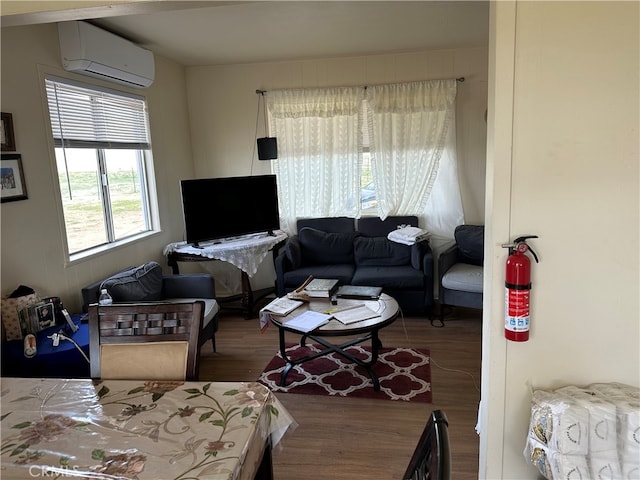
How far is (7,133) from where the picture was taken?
8.75ft

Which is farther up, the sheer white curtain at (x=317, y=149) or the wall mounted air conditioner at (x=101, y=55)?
the wall mounted air conditioner at (x=101, y=55)

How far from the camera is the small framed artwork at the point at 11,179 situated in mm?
2641

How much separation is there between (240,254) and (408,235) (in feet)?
5.10

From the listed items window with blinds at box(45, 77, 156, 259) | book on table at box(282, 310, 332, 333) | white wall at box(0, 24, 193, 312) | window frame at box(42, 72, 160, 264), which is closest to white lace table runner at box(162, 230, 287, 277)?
window frame at box(42, 72, 160, 264)

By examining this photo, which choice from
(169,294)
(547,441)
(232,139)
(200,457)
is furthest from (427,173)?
(200,457)

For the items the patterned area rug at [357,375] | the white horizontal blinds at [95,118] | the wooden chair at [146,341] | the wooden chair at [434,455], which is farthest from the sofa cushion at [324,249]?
the wooden chair at [434,455]

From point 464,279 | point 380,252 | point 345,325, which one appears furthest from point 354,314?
point 380,252

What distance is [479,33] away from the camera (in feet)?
12.5

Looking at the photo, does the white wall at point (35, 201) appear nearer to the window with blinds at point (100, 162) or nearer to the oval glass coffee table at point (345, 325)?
the window with blinds at point (100, 162)

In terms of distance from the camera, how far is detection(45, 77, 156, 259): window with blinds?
3.20 metres

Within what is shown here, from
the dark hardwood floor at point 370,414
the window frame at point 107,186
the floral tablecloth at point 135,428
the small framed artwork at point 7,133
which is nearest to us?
the floral tablecloth at point 135,428

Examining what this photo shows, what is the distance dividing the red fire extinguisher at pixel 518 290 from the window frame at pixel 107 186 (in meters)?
2.83

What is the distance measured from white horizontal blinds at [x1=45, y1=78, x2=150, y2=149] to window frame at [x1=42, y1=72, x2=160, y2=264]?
18 millimetres

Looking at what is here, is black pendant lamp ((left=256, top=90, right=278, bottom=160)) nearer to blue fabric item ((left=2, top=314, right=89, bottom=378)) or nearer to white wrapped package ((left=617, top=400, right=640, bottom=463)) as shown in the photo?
blue fabric item ((left=2, top=314, right=89, bottom=378))
